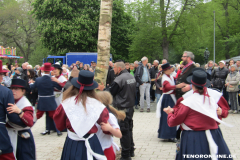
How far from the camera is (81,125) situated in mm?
2822

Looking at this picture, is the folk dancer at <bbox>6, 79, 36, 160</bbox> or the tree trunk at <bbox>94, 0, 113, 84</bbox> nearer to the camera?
the folk dancer at <bbox>6, 79, 36, 160</bbox>

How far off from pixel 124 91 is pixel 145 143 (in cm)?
193

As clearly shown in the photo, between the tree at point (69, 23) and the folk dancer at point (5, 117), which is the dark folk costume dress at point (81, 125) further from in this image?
the tree at point (69, 23)

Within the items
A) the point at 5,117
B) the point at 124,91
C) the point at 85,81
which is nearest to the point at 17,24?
the point at 124,91

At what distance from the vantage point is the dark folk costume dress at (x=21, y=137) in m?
3.63

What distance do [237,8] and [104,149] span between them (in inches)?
1597

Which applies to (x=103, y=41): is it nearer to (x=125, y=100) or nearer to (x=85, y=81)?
(x=125, y=100)

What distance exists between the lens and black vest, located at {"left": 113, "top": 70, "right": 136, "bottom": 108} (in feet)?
17.4

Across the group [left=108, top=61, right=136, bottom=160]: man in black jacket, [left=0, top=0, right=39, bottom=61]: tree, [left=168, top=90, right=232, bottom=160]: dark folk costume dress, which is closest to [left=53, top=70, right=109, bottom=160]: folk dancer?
[left=168, top=90, right=232, bottom=160]: dark folk costume dress

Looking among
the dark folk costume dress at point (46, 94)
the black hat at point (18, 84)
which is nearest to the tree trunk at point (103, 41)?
the black hat at point (18, 84)

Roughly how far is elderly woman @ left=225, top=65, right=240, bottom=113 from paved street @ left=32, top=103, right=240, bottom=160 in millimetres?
1763

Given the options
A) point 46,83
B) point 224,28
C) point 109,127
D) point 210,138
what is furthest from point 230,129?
point 224,28

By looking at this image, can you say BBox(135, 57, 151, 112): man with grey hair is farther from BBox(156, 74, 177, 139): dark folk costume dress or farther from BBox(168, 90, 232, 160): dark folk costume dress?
BBox(168, 90, 232, 160): dark folk costume dress

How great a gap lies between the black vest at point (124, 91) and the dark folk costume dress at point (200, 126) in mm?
1963
